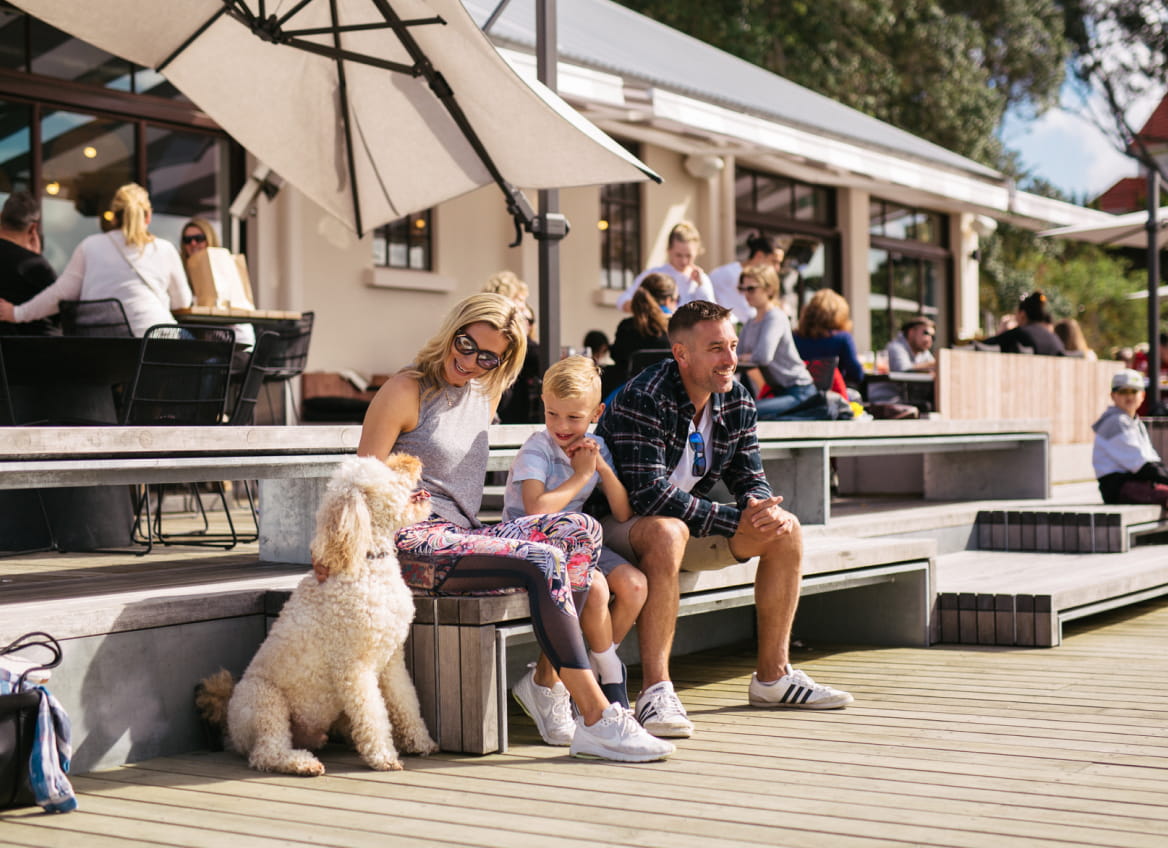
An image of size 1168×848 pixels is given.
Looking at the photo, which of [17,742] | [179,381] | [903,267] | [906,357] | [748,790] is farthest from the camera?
[903,267]

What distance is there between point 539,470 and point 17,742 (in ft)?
5.51

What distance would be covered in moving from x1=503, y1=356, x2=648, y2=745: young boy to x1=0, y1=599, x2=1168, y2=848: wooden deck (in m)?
0.17

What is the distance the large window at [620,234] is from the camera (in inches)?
556

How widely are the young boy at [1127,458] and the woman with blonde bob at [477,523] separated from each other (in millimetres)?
5494

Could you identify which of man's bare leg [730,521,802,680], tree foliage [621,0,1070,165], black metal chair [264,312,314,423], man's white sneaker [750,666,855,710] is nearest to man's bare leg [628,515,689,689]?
man's bare leg [730,521,802,680]

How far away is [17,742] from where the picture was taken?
138 inches

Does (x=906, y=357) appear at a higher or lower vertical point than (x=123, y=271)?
lower

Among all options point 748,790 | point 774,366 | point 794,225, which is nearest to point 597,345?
point 774,366

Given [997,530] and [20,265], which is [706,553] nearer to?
[20,265]

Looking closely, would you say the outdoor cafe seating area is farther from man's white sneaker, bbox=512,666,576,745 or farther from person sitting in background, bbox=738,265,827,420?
person sitting in background, bbox=738,265,827,420

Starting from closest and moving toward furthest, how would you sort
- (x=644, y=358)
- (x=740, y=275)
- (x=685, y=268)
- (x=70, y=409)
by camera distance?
(x=70, y=409) → (x=644, y=358) → (x=685, y=268) → (x=740, y=275)

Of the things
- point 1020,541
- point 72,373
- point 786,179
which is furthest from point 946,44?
point 72,373

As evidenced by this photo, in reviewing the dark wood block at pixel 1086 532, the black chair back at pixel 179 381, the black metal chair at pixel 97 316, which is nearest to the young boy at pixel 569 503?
the black chair back at pixel 179 381

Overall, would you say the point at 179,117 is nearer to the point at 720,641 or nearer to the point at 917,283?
the point at 720,641
